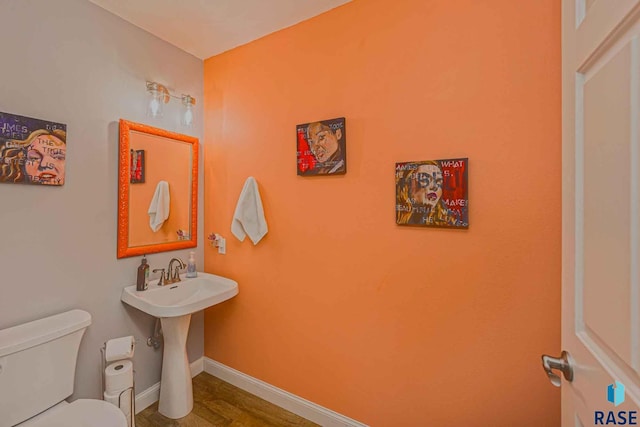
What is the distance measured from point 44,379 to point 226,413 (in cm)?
102

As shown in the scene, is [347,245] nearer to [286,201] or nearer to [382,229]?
[382,229]

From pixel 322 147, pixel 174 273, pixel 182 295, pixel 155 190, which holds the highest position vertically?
pixel 322 147

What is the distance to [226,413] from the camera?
1835 mm

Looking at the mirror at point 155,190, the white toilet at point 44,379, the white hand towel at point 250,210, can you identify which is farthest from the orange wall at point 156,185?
the white toilet at point 44,379

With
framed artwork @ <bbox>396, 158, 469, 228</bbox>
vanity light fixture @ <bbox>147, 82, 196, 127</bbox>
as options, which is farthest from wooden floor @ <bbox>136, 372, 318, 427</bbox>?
vanity light fixture @ <bbox>147, 82, 196, 127</bbox>

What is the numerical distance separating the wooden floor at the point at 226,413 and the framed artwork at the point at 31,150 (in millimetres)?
1559

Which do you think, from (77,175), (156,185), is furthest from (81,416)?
(156,185)

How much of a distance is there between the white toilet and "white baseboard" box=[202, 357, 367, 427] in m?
0.94

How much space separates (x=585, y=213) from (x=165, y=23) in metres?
2.36

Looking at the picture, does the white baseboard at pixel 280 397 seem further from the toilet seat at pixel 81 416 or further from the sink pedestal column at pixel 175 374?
the toilet seat at pixel 81 416

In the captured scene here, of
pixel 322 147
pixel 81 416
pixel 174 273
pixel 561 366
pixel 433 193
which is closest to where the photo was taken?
pixel 561 366

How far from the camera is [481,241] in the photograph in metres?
1.28

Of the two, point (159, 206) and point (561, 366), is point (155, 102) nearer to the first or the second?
point (159, 206)

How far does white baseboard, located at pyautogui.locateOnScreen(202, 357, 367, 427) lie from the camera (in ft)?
5.54
